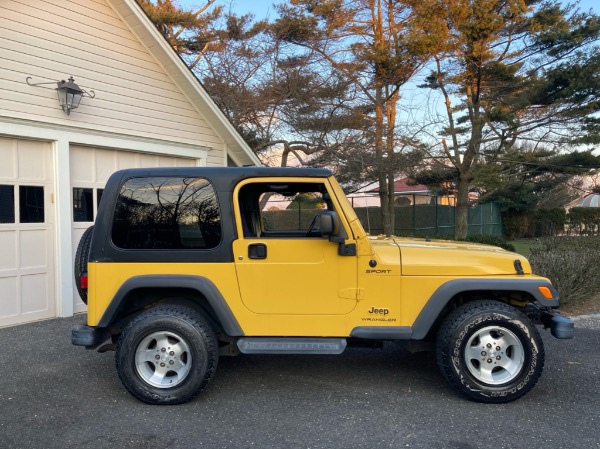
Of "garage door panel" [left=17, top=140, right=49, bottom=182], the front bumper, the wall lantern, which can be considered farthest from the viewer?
the wall lantern

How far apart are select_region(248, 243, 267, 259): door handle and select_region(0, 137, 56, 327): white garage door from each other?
14.9 ft

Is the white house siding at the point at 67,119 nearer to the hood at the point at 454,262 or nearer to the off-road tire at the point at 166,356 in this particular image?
the off-road tire at the point at 166,356

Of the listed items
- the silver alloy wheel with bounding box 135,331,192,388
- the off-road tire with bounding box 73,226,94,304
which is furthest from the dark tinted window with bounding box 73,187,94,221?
the silver alloy wheel with bounding box 135,331,192,388

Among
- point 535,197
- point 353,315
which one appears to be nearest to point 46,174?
point 353,315

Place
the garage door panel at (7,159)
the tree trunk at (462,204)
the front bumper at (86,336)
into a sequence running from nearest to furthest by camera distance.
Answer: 1. the front bumper at (86,336)
2. the garage door panel at (7,159)
3. the tree trunk at (462,204)

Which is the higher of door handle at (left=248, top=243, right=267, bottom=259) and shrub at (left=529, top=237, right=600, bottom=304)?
door handle at (left=248, top=243, right=267, bottom=259)

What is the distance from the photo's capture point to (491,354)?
4.14 m

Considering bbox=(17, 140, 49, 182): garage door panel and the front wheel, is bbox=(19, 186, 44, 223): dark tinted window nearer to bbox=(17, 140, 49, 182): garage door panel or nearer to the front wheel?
bbox=(17, 140, 49, 182): garage door panel

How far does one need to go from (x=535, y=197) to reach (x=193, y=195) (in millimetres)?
27539

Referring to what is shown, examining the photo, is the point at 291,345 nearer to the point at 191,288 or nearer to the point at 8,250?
the point at 191,288

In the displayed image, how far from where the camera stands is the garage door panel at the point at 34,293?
280 inches

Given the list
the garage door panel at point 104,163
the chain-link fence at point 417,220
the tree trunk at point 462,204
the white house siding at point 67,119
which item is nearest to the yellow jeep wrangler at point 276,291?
the white house siding at point 67,119

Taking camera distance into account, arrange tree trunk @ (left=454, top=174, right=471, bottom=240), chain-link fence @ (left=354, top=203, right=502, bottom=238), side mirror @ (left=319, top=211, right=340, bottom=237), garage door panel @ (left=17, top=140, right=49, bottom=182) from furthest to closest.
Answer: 1. chain-link fence @ (left=354, top=203, right=502, bottom=238)
2. tree trunk @ (left=454, top=174, right=471, bottom=240)
3. garage door panel @ (left=17, top=140, right=49, bottom=182)
4. side mirror @ (left=319, top=211, right=340, bottom=237)

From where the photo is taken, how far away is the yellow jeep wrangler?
4145 millimetres
